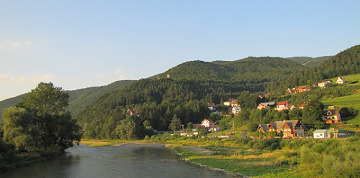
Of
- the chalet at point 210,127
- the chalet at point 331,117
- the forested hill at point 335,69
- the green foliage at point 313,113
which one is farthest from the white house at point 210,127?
the forested hill at point 335,69

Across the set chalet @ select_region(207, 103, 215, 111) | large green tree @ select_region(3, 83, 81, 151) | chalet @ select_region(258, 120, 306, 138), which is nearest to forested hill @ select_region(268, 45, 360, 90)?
chalet @ select_region(207, 103, 215, 111)

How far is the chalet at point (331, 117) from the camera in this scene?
7106 cm

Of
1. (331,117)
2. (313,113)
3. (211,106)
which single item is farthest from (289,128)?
(211,106)

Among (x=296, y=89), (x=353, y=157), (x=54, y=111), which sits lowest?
(x=353, y=157)

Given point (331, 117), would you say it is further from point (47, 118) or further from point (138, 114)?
point (138, 114)

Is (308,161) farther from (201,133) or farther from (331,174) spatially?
(201,133)

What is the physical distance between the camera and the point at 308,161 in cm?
2920

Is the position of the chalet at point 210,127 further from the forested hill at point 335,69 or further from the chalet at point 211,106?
the forested hill at point 335,69

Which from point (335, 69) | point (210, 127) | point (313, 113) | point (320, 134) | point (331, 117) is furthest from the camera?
point (335, 69)

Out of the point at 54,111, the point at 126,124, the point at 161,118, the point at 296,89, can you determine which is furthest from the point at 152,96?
the point at 54,111

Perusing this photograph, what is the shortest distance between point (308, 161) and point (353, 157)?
290 inches

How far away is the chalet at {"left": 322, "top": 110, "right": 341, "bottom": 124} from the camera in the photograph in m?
71.1

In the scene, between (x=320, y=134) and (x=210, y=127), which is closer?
(x=320, y=134)

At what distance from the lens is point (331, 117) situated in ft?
238
